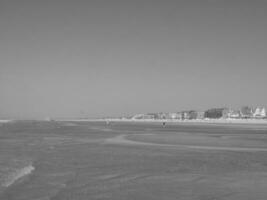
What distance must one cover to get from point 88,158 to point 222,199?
9.16 metres

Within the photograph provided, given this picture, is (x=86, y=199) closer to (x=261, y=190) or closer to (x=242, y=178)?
(x=261, y=190)

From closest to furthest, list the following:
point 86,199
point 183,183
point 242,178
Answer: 1. point 86,199
2. point 183,183
3. point 242,178

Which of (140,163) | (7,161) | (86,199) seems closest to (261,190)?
(86,199)

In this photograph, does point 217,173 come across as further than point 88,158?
No

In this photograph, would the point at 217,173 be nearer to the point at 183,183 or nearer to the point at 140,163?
the point at 183,183

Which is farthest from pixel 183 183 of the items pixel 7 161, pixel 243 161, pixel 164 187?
pixel 7 161

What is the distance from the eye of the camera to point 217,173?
12.1 metres

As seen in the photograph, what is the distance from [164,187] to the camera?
383 inches

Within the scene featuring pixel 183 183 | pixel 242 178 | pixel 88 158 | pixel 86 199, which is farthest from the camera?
pixel 88 158

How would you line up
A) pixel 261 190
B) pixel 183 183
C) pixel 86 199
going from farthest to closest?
1. pixel 183 183
2. pixel 261 190
3. pixel 86 199

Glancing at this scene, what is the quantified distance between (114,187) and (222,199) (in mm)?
3073

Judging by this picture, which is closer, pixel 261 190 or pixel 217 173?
pixel 261 190

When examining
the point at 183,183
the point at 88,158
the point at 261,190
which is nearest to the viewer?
the point at 261,190

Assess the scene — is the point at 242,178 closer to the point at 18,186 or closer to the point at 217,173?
the point at 217,173
